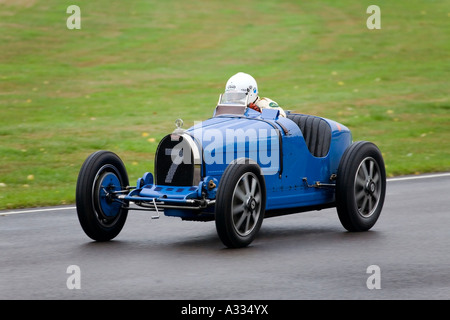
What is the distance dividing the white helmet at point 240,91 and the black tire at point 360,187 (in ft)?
3.98

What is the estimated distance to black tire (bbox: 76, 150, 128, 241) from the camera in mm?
9086

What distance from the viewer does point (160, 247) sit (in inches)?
362

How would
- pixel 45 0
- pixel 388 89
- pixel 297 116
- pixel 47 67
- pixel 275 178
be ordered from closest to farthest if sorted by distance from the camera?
pixel 275 178, pixel 297 116, pixel 388 89, pixel 47 67, pixel 45 0

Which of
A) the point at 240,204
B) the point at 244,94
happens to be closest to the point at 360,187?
the point at 244,94

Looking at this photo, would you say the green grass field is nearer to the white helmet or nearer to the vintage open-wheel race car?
the vintage open-wheel race car

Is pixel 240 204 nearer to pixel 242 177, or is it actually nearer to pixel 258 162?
pixel 242 177

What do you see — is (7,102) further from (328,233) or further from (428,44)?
(428,44)

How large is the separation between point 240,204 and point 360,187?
1774mm

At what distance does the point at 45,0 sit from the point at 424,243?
2540 cm

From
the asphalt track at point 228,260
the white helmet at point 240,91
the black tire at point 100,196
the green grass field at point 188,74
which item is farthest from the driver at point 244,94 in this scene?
the green grass field at point 188,74

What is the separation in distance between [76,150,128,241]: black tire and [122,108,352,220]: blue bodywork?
0.28 m

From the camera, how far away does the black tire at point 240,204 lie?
8.53 metres

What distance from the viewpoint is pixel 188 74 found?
24406mm

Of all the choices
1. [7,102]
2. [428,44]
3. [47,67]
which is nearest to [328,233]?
[7,102]
